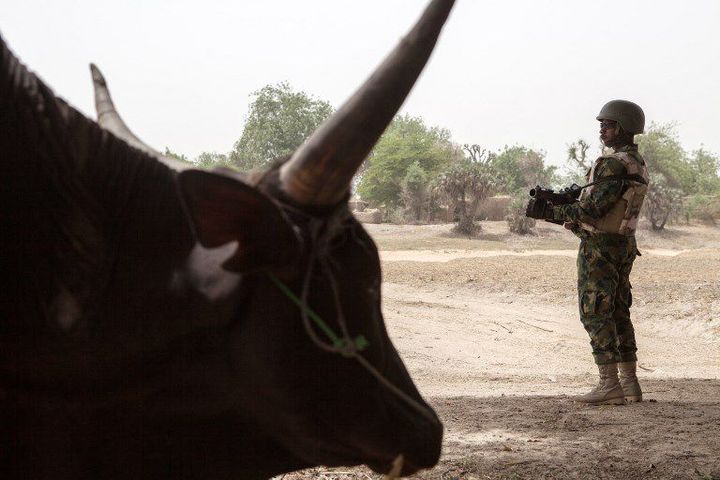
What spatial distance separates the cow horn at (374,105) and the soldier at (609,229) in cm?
539

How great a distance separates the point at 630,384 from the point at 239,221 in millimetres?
6119

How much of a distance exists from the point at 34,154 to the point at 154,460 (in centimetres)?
88

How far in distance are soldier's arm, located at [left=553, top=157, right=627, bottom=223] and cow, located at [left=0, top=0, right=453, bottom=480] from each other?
5.04 metres

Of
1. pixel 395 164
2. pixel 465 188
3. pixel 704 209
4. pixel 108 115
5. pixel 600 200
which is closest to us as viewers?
pixel 108 115

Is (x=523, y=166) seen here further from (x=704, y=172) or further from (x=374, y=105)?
(x=374, y=105)

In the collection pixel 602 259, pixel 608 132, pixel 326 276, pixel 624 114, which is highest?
pixel 624 114

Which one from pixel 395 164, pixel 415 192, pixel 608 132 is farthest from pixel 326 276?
pixel 395 164

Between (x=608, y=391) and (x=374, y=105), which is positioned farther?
(x=608, y=391)

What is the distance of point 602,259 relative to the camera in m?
7.25

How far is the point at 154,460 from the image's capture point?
2.30 metres

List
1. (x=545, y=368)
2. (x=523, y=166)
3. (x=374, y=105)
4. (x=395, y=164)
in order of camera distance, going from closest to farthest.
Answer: (x=374, y=105)
(x=545, y=368)
(x=395, y=164)
(x=523, y=166)

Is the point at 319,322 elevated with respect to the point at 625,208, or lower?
lower

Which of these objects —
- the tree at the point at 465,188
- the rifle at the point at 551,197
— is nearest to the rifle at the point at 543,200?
the rifle at the point at 551,197

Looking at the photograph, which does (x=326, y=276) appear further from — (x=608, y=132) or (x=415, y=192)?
(x=415, y=192)
